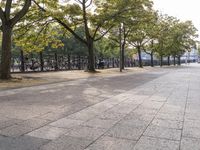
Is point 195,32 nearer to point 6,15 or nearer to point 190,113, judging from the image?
point 6,15

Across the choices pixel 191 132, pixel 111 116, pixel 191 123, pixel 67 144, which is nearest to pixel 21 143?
pixel 67 144

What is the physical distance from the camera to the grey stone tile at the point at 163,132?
16.4ft

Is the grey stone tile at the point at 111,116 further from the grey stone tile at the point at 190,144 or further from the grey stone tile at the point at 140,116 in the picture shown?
the grey stone tile at the point at 190,144

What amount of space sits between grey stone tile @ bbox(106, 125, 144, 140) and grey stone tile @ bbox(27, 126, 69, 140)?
0.77m

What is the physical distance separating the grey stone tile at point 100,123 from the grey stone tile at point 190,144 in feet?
4.52

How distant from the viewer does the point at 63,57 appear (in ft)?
103

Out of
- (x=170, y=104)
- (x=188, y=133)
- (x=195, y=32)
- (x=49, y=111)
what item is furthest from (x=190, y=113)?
(x=195, y=32)

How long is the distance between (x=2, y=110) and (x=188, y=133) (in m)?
3.86

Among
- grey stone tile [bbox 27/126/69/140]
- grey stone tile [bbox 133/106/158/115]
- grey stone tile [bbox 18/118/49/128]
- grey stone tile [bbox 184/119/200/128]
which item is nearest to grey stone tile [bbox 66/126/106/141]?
grey stone tile [bbox 27/126/69/140]

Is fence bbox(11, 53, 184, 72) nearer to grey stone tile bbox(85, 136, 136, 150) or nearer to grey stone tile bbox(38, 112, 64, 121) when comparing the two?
grey stone tile bbox(38, 112, 64, 121)

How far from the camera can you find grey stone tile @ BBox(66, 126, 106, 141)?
16.1 ft

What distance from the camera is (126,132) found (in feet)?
17.1

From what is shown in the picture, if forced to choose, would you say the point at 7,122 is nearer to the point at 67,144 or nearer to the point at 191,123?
the point at 67,144

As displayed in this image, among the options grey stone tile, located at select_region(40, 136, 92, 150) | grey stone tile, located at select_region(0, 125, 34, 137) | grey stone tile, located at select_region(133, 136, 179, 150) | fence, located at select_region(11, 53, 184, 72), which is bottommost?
grey stone tile, located at select_region(133, 136, 179, 150)
